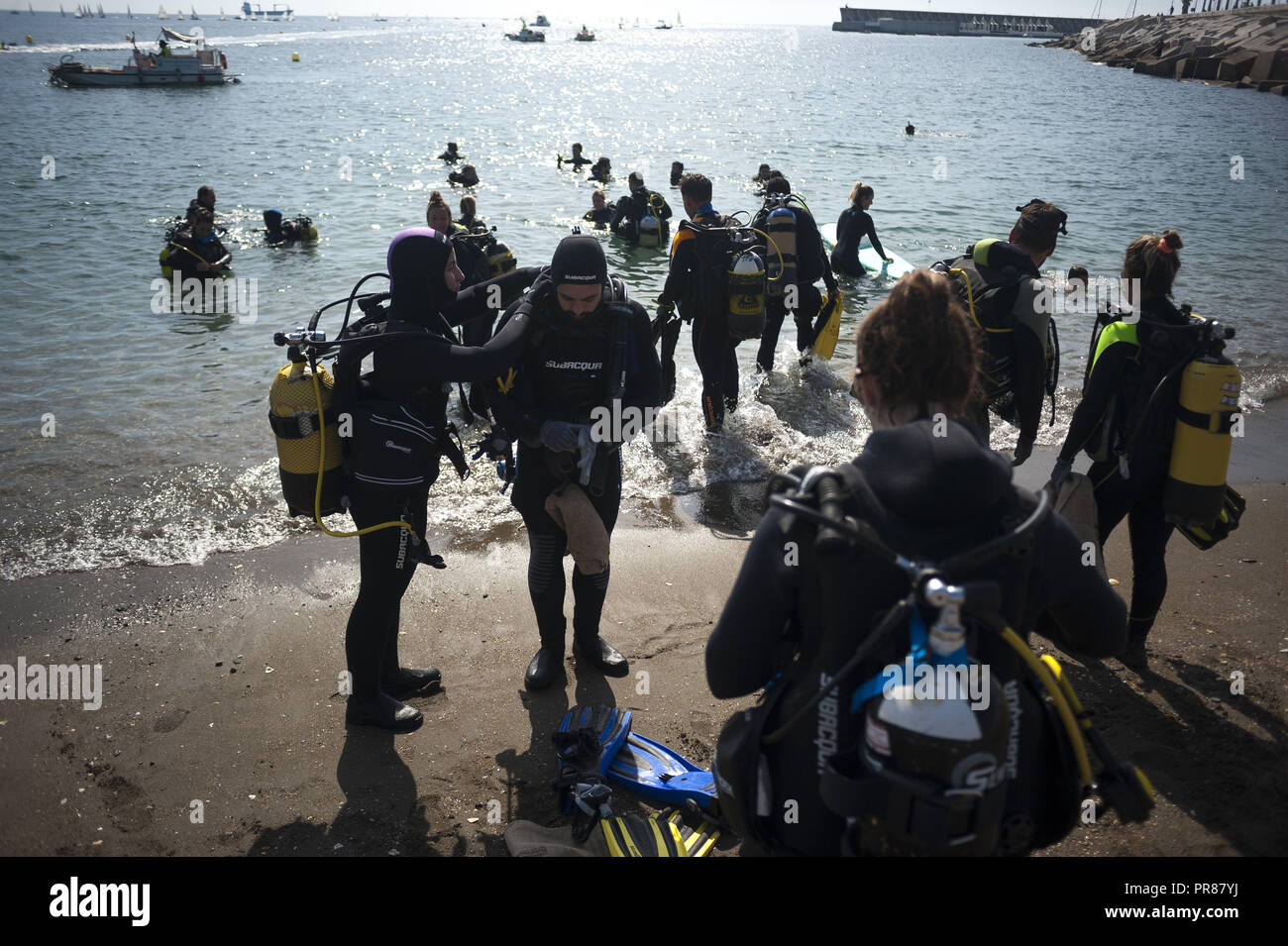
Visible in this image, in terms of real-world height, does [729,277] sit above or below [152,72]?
below

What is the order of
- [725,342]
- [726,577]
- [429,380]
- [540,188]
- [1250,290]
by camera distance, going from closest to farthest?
[429,380] → [726,577] → [725,342] → [1250,290] → [540,188]

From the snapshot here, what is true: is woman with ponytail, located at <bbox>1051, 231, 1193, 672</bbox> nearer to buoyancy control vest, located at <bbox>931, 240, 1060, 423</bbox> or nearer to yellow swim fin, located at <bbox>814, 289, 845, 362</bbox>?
buoyancy control vest, located at <bbox>931, 240, 1060, 423</bbox>

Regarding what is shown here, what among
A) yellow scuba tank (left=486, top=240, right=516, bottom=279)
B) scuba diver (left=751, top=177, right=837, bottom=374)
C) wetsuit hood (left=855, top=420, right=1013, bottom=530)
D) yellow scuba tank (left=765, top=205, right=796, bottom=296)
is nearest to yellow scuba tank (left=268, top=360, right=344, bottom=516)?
wetsuit hood (left=855, top=420, right=1013, bottom=530)

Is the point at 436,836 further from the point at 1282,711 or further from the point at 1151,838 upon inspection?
the point at 1282,711

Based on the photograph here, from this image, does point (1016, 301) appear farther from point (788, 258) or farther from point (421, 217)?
point (421, 217)

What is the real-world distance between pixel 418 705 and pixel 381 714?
26cm

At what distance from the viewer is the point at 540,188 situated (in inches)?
880

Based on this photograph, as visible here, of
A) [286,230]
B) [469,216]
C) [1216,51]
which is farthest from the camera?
[1216,51]

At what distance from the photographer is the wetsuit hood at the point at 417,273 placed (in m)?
3.52

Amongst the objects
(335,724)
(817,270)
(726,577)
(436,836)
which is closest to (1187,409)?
(726,577)

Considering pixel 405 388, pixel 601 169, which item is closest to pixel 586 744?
pixel 405 388

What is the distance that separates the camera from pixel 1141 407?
3812 millimetres

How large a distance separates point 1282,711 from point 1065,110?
52.6 m

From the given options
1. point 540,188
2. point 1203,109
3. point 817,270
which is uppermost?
point 1203,109
